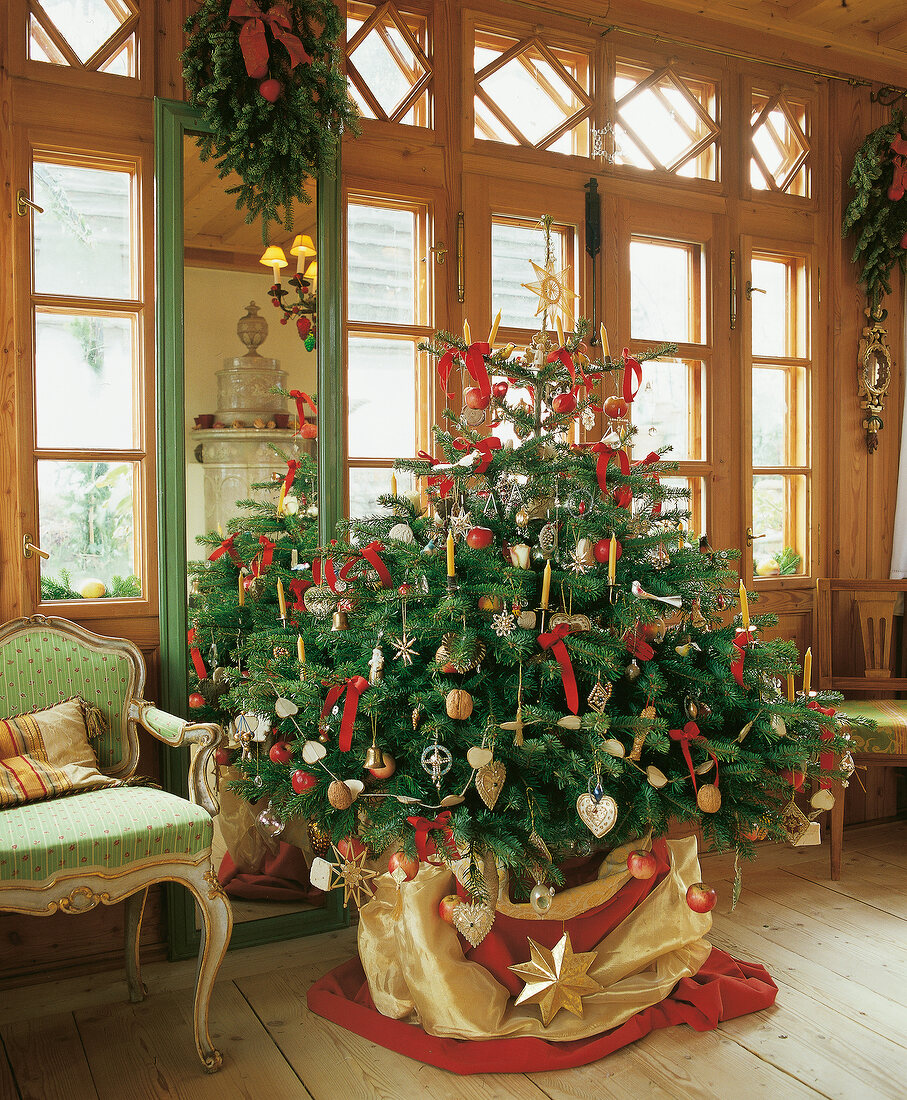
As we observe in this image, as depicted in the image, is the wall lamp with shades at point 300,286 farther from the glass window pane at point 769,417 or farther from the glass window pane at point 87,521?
the glass window pane at point 769,417

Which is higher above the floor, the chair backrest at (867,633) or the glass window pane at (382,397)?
the glass window pane at (382,397)

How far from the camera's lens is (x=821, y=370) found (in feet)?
11.7

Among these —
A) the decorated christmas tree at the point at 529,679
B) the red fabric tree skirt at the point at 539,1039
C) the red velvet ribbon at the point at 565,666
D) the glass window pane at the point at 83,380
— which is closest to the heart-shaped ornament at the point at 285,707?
the decorated christmas tree at the point at 529,679

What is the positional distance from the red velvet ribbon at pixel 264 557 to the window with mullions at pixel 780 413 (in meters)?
1.85

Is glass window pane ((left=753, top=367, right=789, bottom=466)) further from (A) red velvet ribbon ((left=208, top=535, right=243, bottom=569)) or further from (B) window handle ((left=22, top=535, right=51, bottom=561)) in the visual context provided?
(B) window handle ((left=22, top=535, right=51, bottom=561))

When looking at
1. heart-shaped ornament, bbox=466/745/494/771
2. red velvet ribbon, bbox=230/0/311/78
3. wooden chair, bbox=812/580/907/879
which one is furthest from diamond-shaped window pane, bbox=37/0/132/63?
wooden chair, bbox=812/580/907/879

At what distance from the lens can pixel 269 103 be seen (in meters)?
2.40

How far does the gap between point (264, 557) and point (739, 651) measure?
1.28 metres

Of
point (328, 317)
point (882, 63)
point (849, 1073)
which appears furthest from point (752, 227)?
point (849, 1073)

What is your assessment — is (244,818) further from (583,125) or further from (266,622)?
(583,125)

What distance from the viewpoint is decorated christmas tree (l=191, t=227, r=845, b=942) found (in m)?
1.91

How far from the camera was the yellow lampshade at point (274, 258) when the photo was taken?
2.61m

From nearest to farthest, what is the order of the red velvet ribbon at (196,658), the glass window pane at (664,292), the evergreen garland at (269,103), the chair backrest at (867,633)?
→ the evergreen garland at (269,103)
the red velvet ribbon at (196,658)
the glass window pane at (664,292)
the chair backrest at (867,633)

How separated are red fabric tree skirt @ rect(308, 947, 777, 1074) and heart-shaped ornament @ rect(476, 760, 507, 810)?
0.60m
